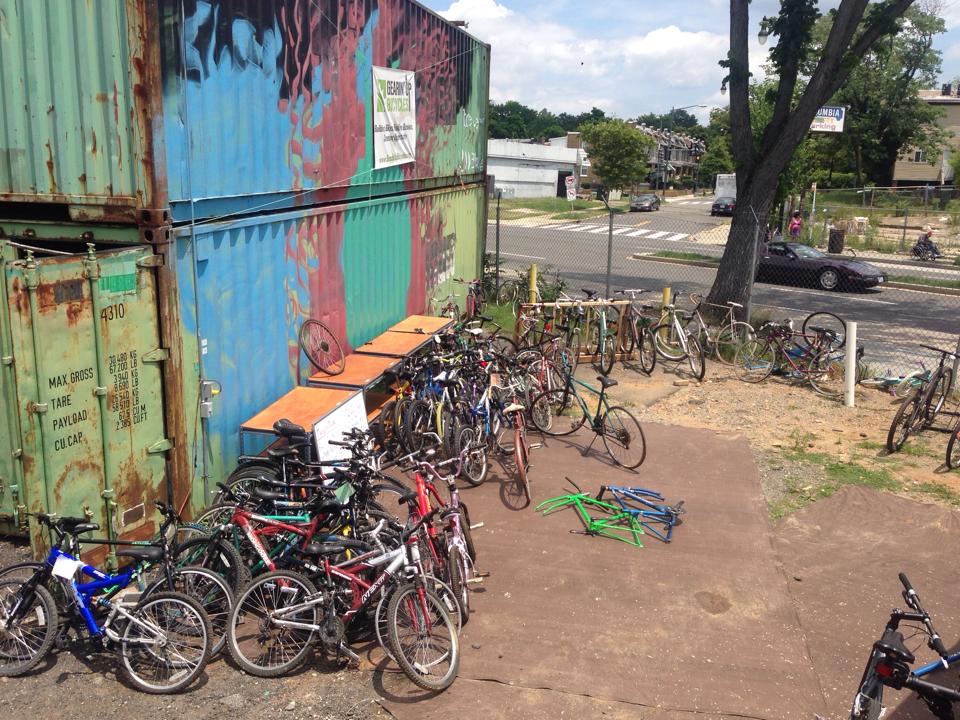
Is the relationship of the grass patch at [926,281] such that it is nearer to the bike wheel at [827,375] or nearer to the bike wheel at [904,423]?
the bike wheel at [827,375]

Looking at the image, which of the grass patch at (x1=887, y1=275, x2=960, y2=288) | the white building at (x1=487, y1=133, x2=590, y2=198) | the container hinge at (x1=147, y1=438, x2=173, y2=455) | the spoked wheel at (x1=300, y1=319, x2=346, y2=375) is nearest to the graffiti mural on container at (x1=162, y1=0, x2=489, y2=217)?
the spoked wheel at (x1=300, y1=319, x2=346, y2=375)

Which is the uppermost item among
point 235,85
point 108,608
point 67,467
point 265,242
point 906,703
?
point 235,85

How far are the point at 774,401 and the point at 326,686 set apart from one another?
769 cm

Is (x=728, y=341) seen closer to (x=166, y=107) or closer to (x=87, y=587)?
(x=166, y=107)

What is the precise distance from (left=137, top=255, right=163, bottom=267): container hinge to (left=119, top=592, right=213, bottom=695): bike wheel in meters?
2.20

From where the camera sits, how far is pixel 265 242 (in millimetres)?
6910

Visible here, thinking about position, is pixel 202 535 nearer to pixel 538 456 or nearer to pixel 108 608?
pixel 108 608

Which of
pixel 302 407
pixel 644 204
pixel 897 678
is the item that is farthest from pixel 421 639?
pixel 644 204

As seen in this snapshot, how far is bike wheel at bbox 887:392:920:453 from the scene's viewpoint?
28.3ft

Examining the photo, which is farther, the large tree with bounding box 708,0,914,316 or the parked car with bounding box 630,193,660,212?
the parked car with bounding box 630,193,660,212

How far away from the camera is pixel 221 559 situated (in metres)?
5.00

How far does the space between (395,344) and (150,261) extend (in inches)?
159

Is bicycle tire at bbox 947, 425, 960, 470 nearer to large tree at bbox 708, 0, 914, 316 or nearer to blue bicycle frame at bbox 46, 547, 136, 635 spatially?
large tree at bbox 708, 0, 914, 316

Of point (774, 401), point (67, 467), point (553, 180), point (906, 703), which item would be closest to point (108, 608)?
point (67, 467)
